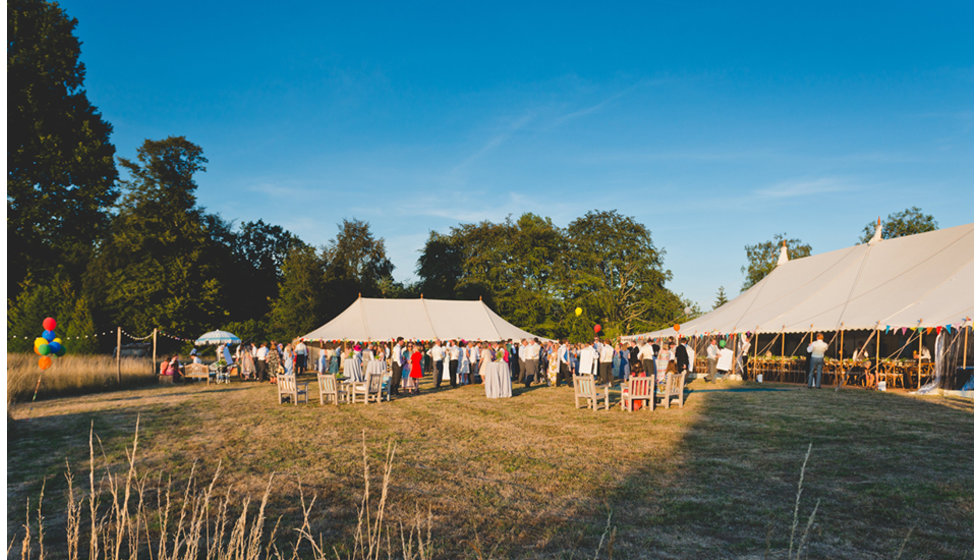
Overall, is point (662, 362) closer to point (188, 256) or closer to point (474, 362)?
point (474, 362)

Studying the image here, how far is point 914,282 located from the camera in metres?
16.6

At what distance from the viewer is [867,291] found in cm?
1784

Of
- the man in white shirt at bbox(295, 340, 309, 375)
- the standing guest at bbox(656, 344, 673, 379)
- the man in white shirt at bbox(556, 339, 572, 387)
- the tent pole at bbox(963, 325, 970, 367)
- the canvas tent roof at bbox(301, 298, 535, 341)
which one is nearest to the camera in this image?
the tent pole at bbox(963, 325, 970, 367)

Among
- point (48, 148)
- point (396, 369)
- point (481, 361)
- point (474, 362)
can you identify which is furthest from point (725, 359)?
point (48, 148)

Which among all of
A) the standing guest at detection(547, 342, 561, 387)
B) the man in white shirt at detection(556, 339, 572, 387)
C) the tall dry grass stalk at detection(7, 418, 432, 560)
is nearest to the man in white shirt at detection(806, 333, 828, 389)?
the man in white shirt at detection(556, 339, 572, 387)

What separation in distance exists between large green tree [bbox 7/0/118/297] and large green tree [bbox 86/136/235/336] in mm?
13506

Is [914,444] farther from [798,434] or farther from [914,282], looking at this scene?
[914,282]

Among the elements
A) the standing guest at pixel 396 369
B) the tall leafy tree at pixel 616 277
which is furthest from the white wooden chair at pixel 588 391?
the tall leafy tree at pixel 616 277

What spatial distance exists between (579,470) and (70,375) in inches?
591

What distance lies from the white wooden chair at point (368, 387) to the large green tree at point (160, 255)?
23783mm

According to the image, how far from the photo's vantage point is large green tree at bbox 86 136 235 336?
32.8m

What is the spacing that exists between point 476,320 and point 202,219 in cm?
1976

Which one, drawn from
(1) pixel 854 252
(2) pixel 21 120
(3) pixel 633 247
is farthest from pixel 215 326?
(1) pixel 854 252

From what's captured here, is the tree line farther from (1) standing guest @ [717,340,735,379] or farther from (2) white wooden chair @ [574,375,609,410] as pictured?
(2) white wooden chair @ [574,375,609,410]
